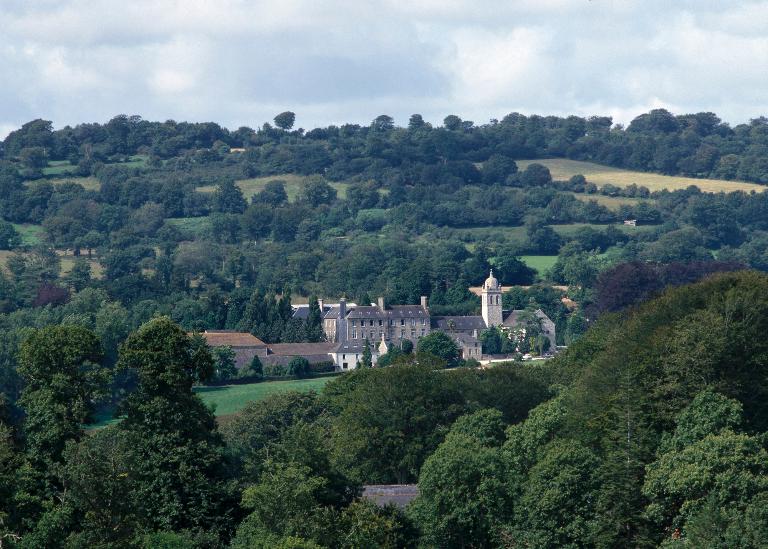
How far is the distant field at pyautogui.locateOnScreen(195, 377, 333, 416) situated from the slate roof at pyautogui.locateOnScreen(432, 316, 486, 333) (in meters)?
29.7

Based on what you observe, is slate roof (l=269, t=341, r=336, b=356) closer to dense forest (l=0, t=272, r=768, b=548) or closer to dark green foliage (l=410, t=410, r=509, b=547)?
dense forest (l=0, t=272, r=768, b=548)

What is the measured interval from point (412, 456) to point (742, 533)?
22.7 meters

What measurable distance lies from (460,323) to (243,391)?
4194cm

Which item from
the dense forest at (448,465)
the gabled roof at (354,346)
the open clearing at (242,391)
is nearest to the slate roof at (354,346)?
the gabled roof at (354,346)

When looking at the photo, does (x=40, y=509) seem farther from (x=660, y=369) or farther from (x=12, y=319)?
(x=12, y=319)

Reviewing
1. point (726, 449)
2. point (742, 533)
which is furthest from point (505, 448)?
point (742, 533)

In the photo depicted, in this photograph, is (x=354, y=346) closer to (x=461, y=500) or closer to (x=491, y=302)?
(x=491, y=302)

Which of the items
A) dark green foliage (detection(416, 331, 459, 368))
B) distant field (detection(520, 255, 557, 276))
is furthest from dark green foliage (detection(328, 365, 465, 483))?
distant field (detection(520, 255, 557, 276))

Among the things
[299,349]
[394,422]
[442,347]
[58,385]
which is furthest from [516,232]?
[58,385]

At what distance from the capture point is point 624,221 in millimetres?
198750

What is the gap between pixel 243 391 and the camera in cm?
10706

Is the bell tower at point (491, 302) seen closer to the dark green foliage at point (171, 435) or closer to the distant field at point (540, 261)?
the distant field at point (540, 261)

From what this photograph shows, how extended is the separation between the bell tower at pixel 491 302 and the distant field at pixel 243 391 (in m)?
33.7

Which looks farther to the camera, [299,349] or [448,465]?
[299,349]
